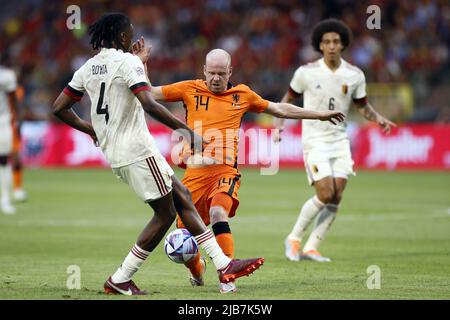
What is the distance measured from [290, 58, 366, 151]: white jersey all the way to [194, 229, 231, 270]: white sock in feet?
12.8

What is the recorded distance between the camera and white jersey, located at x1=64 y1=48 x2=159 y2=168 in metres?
8.19

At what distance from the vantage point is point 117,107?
823cm

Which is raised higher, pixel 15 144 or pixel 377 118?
pixel 377 118

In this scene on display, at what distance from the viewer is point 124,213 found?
683 inches

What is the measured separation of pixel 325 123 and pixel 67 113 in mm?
4516

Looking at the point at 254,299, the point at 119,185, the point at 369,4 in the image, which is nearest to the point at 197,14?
the point at 369,4

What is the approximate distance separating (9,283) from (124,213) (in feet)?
27.1

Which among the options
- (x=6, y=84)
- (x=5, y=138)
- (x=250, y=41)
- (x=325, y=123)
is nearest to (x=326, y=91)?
(x=325, y=123)

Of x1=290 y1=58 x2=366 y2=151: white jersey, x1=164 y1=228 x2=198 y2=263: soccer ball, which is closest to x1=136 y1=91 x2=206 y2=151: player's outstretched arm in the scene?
x1=164 y1=228 x2=198 y2=263: soccer ball

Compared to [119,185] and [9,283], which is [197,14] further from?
[9,283]

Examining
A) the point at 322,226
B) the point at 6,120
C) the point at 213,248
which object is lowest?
the point at 322,226

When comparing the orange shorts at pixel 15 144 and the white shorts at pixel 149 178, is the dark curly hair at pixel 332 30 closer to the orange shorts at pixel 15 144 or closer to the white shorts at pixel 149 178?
the white shorts at pixel 149 178

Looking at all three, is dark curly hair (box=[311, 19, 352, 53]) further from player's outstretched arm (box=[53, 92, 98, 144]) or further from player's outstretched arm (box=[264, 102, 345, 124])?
player's outstretched arm (box=[53, 92, 98, 144])

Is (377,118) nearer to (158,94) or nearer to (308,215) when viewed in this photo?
(308,215)
